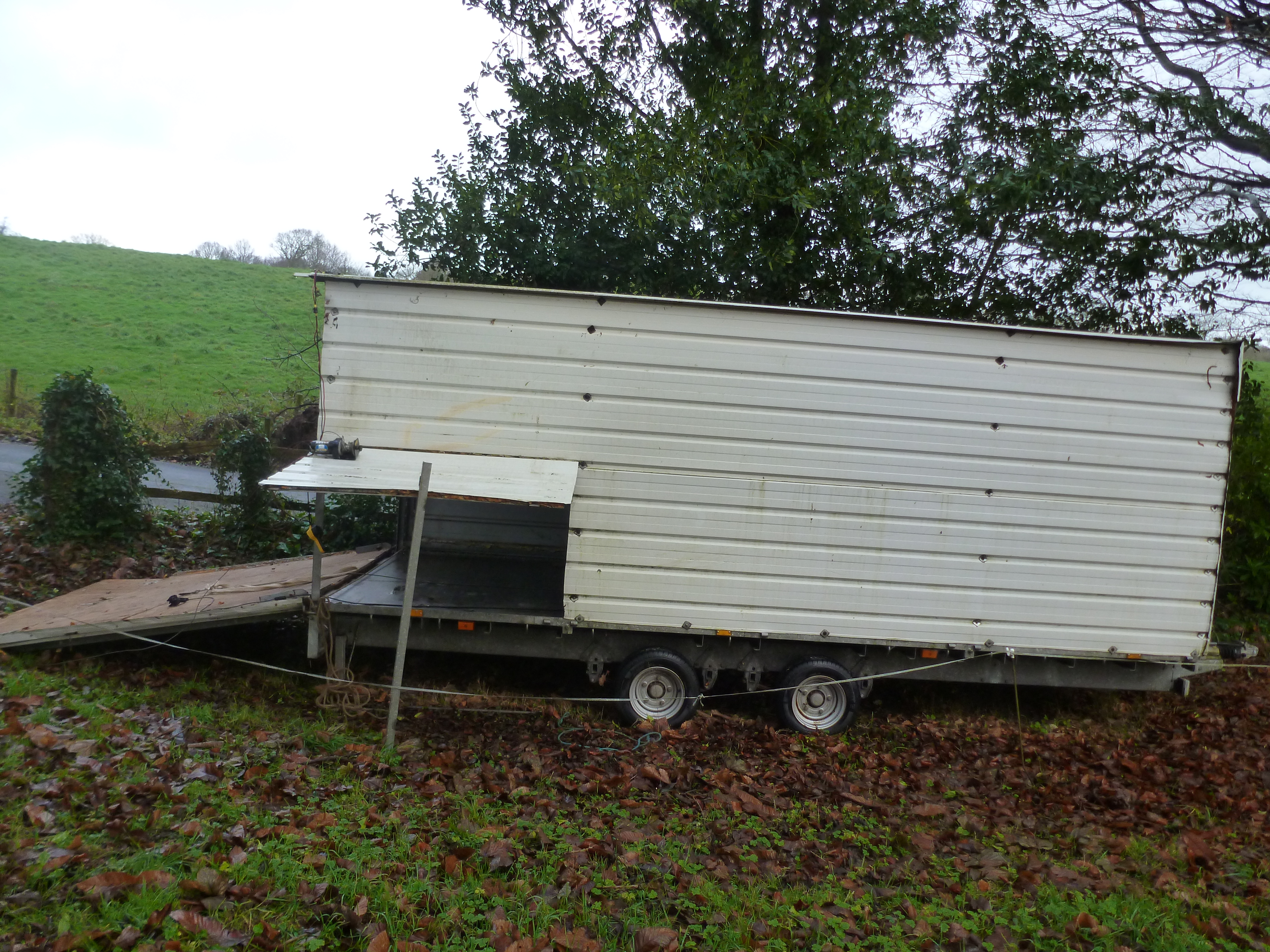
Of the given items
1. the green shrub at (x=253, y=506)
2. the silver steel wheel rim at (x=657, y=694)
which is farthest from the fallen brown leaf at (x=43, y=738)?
the green shrub at (x=253, y=506)

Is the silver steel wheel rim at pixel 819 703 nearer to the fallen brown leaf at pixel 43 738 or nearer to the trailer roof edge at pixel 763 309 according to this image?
the trailer roof edge at pixel 763 309

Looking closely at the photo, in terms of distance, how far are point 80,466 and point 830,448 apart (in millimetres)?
7983

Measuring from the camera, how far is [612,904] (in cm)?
417

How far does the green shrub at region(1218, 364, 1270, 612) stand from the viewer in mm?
9828

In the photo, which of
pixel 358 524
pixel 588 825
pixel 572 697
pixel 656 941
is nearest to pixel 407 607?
pixel 588 825

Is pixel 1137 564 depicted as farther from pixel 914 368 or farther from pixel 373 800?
pixel 373 800

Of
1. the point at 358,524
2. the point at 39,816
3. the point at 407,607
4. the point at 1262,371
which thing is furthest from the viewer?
the point at 1262,371

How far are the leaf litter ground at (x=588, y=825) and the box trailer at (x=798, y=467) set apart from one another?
29.6 inches

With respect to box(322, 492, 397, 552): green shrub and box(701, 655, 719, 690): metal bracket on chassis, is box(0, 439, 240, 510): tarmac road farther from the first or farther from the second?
box(701, 655, 719, 690): metal bracket on chassis

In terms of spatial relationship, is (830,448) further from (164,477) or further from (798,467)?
(164,477)

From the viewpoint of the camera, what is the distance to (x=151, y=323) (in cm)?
2986

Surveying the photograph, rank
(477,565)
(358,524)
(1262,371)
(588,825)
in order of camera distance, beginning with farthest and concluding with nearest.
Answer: (1262,371)
(358,524)
(477,565)
(588,825)

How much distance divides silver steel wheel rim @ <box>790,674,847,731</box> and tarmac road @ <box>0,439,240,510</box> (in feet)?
24.7

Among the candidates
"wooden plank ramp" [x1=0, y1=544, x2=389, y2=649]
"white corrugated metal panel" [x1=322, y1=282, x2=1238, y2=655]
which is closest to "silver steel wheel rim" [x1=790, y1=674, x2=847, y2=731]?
"white corrugated metal panel" [x1=322, y1=282, x2=1238, y2=655]
